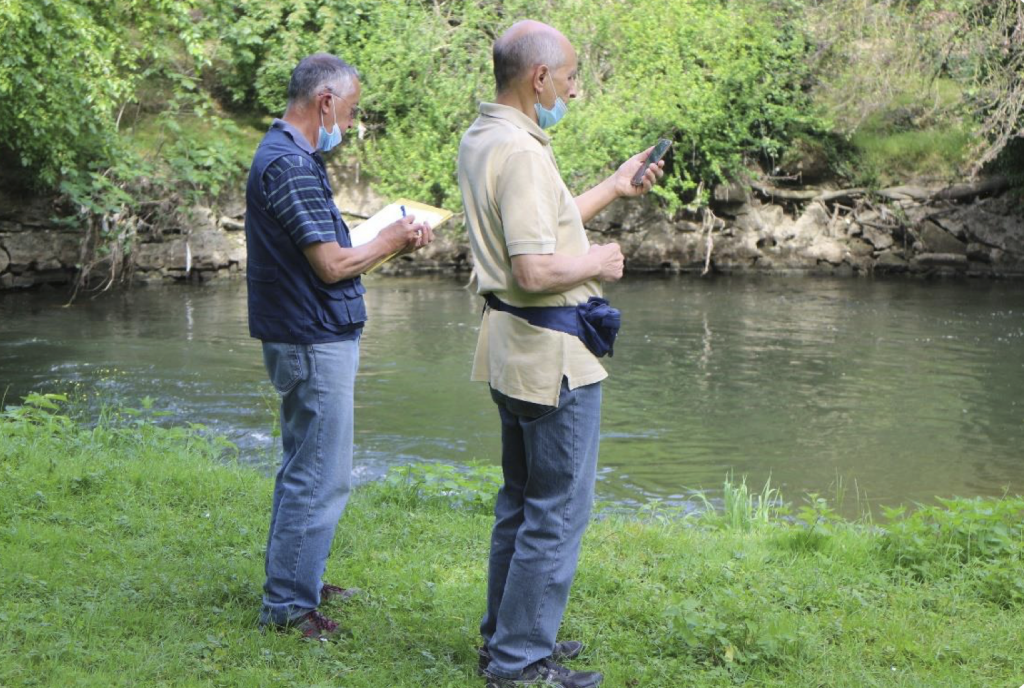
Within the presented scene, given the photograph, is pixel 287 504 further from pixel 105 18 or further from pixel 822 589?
pixel 105 18

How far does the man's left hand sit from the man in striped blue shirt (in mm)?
678

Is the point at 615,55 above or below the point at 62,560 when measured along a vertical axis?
above

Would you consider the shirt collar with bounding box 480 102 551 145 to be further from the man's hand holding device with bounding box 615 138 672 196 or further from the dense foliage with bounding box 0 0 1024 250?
the dense foliage with bounding box 0 0 1024 250

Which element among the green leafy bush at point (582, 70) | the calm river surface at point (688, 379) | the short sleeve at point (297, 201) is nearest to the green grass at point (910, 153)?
the green leafy bush at point (582, 70)

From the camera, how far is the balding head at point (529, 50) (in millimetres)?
3357

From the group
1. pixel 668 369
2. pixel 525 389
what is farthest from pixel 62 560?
pixel 668 369

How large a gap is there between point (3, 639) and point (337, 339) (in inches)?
57.9

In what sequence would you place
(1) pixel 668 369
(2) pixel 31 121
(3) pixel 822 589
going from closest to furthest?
(3) pixel 822 589 < (1) pixel 668 369 < (2) pixel 31 121

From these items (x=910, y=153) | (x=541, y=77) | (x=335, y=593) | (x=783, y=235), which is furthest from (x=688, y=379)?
(x=910, y=153)

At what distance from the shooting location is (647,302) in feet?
61.8

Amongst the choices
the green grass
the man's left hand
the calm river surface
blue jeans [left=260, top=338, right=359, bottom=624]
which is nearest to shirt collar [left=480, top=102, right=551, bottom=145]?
the man's left hand

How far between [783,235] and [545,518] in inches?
794

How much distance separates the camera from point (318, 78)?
3.96 meters

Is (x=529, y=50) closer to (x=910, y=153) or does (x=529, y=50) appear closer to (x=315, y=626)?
(x=315, y=626)
